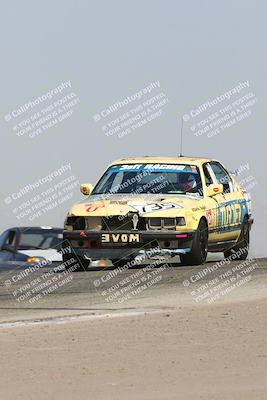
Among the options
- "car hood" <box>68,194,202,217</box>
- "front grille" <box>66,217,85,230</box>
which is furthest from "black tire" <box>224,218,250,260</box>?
"front grille" <box>66,217,85,230</box>

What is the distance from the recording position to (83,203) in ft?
54.2

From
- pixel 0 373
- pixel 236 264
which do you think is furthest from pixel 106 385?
pixel 236 264

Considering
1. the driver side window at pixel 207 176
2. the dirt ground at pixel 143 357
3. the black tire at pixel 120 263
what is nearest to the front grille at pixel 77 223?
the black tire at pixel 120 263

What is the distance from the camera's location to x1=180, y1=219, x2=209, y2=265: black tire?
16.4 m

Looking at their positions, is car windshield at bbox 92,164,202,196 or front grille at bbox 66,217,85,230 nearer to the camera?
front grille at bbox 66,217,85,230

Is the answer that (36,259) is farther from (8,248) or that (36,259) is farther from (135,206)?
(135,206)

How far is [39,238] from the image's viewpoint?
77.3 feet

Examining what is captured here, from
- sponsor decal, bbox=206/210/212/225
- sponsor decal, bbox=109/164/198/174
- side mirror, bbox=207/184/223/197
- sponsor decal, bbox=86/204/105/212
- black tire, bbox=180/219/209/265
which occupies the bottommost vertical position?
black tire, bbox=180/219/209/265

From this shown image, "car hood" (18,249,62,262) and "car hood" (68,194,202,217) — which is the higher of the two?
"car hood" (68,194,202,217)

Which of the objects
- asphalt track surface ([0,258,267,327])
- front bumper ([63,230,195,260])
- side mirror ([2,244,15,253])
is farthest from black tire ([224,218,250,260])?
side mirror ([2,244,15,253])

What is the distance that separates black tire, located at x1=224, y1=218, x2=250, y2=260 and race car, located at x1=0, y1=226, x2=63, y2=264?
15.7 ft

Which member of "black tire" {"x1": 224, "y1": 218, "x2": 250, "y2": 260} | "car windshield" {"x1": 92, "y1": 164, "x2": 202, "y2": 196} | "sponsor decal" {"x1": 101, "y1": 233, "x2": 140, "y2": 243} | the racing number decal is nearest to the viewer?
"sponsor decal" {"x1": 101, "y1": 233, "x2": 140, "y2": 243}

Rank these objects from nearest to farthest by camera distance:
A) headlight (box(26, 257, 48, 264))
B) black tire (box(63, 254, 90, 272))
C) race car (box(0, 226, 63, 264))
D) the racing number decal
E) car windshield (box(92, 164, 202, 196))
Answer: black tire (box(63, 254, 90, 272)), car windshield (box(92, 164, 202, 196)), the racing number decal, headlight (box(26, 257, 48, 264)), race car (box(0, 226, 63, 264))

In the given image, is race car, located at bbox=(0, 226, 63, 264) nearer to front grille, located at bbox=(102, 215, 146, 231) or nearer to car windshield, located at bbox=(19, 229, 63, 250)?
car windshield, located at bbox=(19, 229, 63, 250)
